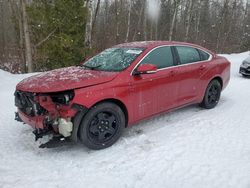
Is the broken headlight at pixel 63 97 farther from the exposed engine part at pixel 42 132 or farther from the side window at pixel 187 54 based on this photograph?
the side window at pixel 187 54

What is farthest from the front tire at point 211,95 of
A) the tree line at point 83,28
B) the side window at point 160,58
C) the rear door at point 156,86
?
the tree line at point 83,28

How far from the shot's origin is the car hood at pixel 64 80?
4.08 m

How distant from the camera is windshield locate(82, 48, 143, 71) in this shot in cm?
487

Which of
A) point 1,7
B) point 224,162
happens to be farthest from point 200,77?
point 1,7

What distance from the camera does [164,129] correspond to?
17.2 ft

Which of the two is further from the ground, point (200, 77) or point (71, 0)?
point (71, 0)

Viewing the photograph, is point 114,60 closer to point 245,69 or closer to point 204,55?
point 204,55

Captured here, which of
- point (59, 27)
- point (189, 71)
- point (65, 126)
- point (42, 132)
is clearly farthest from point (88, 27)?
point (65, 126)

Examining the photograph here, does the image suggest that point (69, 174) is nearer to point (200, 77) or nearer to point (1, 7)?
point (200, 77)

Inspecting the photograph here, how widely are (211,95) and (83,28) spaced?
8.82 metres

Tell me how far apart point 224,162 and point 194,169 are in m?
0.50

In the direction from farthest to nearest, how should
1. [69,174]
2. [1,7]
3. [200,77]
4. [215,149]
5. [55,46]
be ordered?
[1,7]
[55,46]
[200,77]
[215,149]
[69,174]

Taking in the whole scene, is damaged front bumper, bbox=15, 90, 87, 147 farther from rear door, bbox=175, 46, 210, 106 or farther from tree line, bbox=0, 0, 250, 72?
tree line, bbox=0, 0, 250, 72

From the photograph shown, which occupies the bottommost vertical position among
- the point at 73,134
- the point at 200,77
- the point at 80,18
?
the point at 73,134
